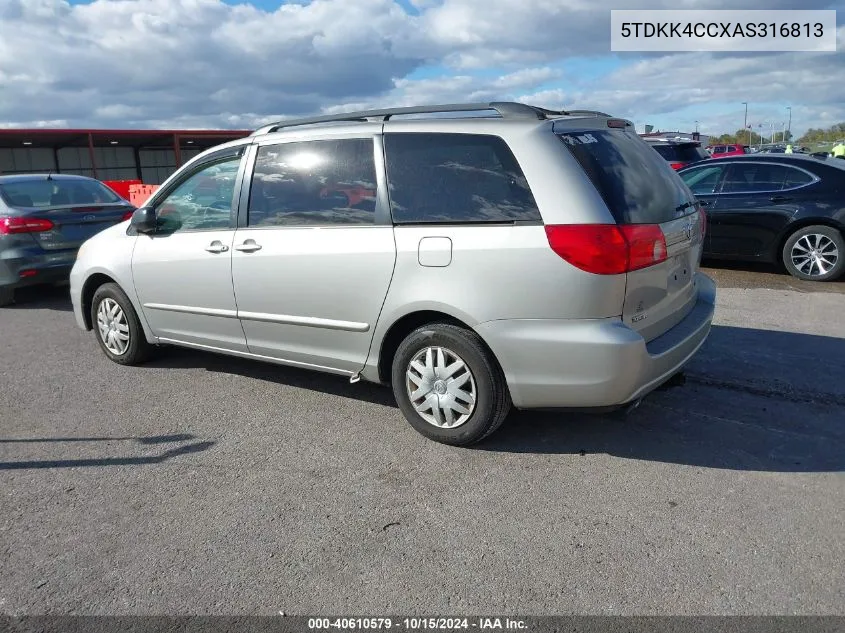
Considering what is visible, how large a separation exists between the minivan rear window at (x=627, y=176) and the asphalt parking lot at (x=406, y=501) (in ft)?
4.28

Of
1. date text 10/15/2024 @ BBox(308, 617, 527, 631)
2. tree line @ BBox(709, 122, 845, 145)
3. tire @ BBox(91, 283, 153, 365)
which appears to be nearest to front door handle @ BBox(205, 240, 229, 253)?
tire @ BBox(91, 283, 153, 365)

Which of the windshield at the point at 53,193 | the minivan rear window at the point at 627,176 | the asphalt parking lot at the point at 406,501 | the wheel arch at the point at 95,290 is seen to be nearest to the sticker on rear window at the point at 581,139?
the minivan rear window at the point at 627,176

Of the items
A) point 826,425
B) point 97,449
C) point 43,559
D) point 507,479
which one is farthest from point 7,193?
point 826,425

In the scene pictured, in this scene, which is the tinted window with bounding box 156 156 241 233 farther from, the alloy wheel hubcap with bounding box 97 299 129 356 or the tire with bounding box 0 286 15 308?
the tire with bounding box 0 286 15 308

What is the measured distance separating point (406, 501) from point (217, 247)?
2301 mm

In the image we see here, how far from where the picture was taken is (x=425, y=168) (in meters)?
4.00

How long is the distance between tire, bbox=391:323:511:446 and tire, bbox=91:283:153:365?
256cm

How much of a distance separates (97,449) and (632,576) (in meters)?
3.07

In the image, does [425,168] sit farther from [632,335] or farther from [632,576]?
[632,576]

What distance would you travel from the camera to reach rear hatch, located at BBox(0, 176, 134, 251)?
804cm

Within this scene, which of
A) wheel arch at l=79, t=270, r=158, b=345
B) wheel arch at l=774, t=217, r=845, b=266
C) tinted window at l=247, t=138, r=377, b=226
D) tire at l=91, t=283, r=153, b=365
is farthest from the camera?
wheel arch at l=774, t=217, r=845, b=266

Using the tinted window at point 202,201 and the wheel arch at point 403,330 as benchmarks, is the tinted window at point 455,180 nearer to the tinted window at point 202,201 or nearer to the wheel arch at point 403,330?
the wheel arch at point 403,330

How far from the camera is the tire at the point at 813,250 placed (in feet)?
27.0

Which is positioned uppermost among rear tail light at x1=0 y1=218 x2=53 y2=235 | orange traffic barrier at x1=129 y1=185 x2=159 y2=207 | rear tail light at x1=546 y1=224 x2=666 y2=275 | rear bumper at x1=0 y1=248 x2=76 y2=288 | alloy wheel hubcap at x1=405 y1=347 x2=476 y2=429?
orange traffic barrier at x1=129 y1=185 x2=159 y2=207
